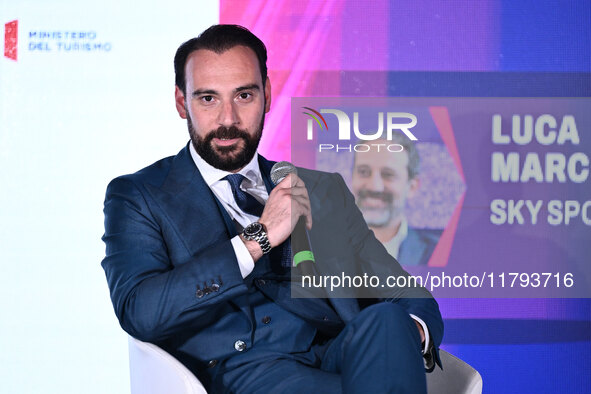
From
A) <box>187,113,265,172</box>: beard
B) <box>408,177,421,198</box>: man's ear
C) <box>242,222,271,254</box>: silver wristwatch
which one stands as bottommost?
<box>242,222,271,254</box>: silver wristwatch

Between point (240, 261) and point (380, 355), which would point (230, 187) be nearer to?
point (240, 261)

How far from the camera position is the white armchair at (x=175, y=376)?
1.73 meters

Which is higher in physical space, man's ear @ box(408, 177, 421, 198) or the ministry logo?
the ministry logo

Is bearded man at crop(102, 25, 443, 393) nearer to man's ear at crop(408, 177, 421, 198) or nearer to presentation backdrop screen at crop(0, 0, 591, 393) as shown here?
man's ear at crop(408, 177, 421, 198)

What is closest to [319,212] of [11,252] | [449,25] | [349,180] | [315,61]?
[349,180]

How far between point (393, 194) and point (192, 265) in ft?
4.57

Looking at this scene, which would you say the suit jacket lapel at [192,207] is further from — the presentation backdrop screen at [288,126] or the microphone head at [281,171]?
the presentation backdrop screen at [288,126]

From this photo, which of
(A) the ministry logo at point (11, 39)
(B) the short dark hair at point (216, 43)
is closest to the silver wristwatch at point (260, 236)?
(B) the short dark hair at point (216, 43)

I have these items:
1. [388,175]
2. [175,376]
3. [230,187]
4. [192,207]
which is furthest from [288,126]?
[175,376]

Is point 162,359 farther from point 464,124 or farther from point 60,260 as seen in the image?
point 464,124

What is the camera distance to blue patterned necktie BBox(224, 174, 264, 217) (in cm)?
218

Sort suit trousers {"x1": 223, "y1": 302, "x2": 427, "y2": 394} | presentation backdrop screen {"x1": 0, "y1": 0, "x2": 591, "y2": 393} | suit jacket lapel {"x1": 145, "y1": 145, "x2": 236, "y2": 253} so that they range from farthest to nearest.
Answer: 1. presentation backdrop screen {"x1": 0, "y1": 0, "x2": 591, "y2": 393}
2. suit jacket lapel {"x1": 145, "y1": 145, "x2": 236, "y2": 253}
3. suit trousers {"x1": 223, "y1": 302, "x2": 427, "y2": 394}

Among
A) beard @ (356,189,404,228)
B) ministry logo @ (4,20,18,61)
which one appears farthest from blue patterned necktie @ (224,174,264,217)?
ministry logo @ (4,20,18,61)

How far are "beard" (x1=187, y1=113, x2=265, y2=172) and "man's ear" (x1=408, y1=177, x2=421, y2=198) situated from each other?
113cm
